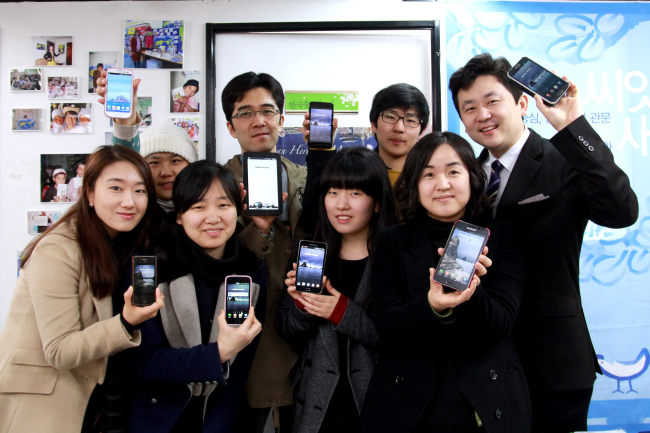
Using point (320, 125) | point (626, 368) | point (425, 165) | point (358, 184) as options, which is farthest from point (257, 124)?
point (626, 368)

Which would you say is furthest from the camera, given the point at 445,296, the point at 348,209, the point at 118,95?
the point at 118,95

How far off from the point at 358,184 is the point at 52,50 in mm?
2373

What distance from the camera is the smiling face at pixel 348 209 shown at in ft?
6.03

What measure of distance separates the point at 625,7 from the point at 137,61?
10.4 ft

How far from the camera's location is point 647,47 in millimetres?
A: 2932

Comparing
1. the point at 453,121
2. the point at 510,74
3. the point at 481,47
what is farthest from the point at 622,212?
the point at 481,47

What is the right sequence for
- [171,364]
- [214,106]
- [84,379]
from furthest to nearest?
[214,106] < [84,379] < [171,364]

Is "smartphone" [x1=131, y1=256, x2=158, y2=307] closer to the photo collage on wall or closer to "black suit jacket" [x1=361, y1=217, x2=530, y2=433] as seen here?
"black suit jacket" [x1=361, y1=217, x2=530, y2=433]

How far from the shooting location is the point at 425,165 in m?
1.63

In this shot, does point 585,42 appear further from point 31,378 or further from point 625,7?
point 31,378

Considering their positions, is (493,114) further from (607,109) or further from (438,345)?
(607,109)

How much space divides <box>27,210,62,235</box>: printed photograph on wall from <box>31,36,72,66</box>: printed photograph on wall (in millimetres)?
964

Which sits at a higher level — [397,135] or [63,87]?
[63,87]

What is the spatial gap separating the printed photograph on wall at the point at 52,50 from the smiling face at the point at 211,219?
74.4 inches
